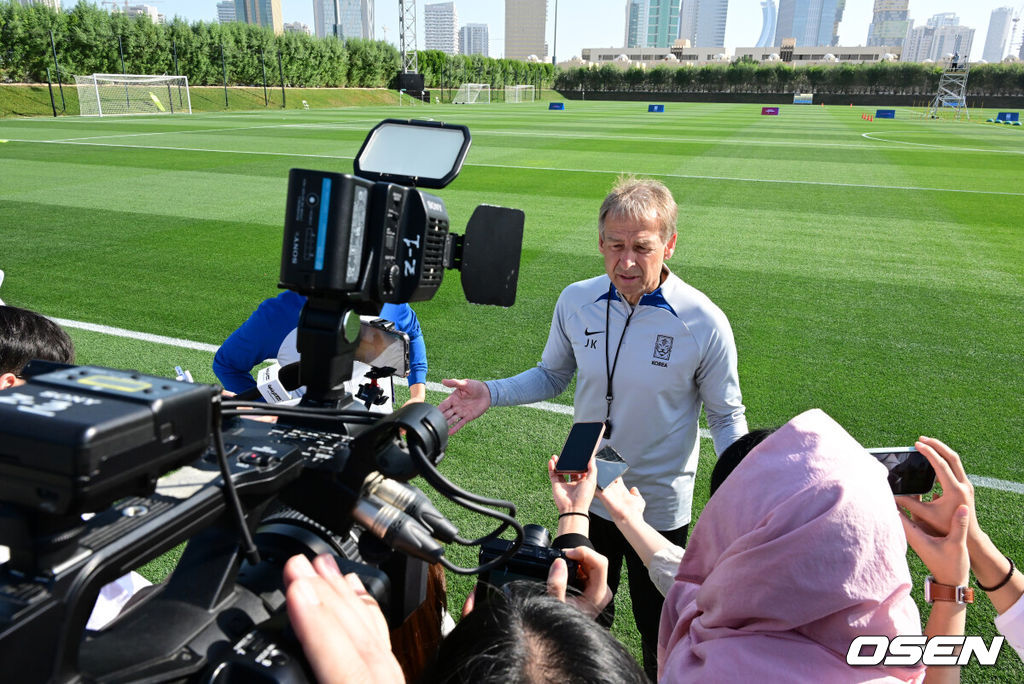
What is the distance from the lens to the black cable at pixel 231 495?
80 cm

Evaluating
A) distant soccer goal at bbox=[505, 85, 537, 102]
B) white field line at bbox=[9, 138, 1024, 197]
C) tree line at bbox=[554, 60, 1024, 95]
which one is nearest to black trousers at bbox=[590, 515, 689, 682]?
white field line at bbox=[9, 138, 1024, 197]

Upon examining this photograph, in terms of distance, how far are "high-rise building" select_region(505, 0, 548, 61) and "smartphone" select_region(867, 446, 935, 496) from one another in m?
190

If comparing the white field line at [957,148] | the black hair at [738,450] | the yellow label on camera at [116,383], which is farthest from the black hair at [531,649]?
the white field line at [957,148]

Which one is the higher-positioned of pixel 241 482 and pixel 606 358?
pixel 241 482

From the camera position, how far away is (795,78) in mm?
64938

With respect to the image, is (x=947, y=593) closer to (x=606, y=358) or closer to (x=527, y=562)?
(x=527, y=562)

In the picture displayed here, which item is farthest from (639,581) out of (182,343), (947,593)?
(182,343)

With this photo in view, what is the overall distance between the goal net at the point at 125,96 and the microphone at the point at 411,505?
103ft

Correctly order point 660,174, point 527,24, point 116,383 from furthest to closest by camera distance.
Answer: point 527,24
point 660,174
point 116,383

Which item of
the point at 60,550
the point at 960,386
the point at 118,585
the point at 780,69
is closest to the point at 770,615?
the point at 60,550

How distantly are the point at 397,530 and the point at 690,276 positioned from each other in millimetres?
6635

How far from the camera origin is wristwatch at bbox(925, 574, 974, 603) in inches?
61.8

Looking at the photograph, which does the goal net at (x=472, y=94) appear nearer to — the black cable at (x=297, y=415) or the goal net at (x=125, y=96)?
the goal net at (x=125, y=96)

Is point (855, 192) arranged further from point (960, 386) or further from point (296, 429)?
point (296, 429)
